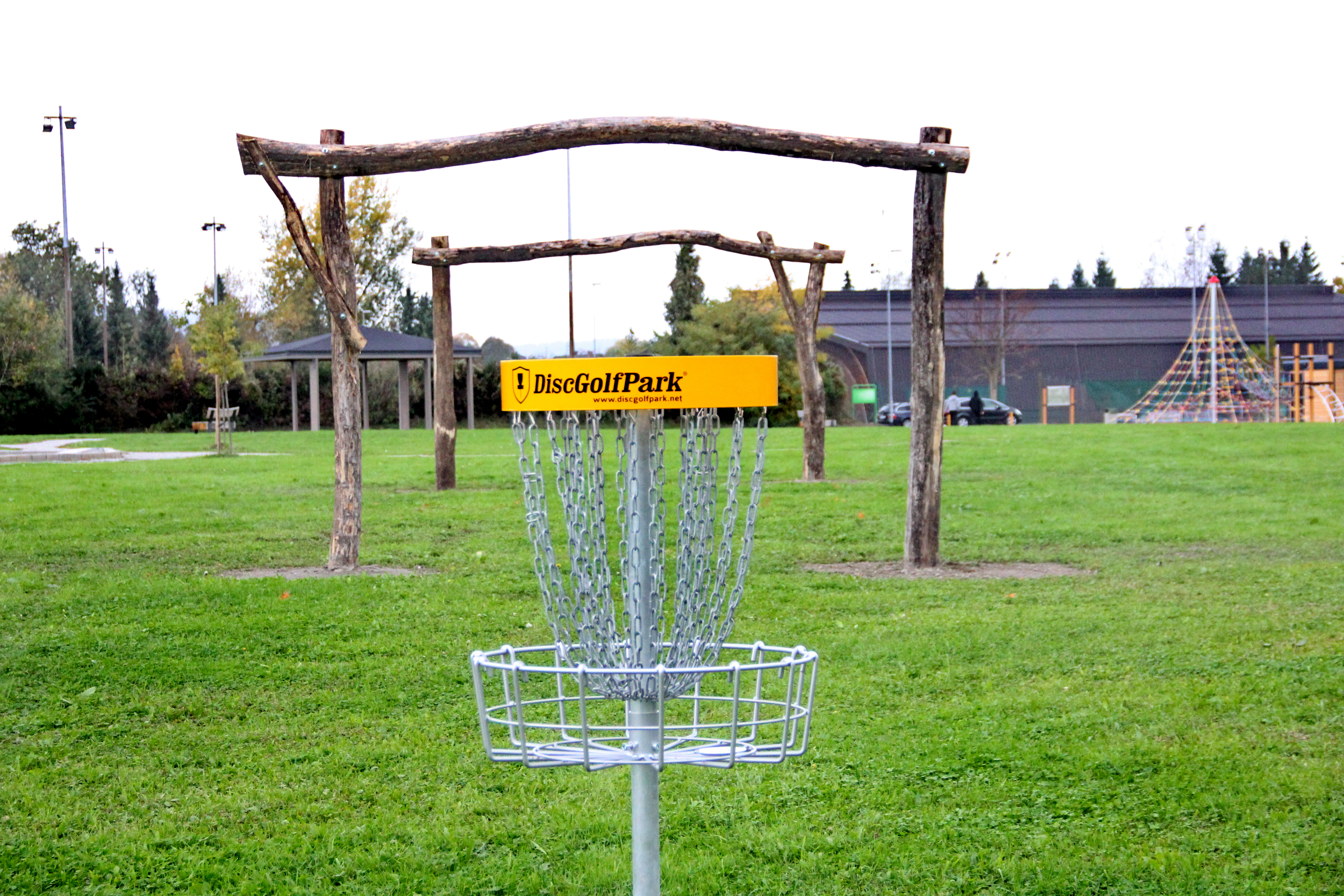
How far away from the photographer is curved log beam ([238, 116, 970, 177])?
7.30 meters

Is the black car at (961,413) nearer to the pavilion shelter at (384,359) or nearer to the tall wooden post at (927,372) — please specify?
the pavilion shelter at (384,359)

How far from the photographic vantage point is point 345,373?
30.2 feet

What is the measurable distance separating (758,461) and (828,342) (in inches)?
2211

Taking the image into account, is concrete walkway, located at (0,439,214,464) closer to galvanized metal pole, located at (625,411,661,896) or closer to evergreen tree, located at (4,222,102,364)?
galvanized metal pole, located at (625,411,661,896)

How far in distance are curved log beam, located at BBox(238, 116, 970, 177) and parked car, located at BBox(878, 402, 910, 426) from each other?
36.1 meters

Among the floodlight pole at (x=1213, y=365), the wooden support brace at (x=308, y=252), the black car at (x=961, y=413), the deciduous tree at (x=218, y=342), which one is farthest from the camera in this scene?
the black car at (x=961, y=413)

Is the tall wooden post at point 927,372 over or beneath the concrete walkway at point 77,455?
over

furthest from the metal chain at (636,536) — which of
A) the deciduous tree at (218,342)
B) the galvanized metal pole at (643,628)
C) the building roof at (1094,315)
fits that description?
the building roof at (1094,315)

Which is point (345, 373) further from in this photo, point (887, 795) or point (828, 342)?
point (828, 342)

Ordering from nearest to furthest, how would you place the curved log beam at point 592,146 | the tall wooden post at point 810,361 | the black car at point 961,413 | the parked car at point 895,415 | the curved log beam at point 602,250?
1. the curved log beam at point 592,146
2. the curved log beam at point 602,250
3. the tall wooden post at point 810,361
4. the black car at point 961,413
5. the parked car at point 895,415

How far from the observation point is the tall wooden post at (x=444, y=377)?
50.1 ft

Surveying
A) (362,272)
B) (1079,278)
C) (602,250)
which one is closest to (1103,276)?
(1079,278)

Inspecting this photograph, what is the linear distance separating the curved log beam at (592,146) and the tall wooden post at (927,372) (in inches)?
12.6

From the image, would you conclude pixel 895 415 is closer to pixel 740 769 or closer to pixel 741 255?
pixel 741 255
